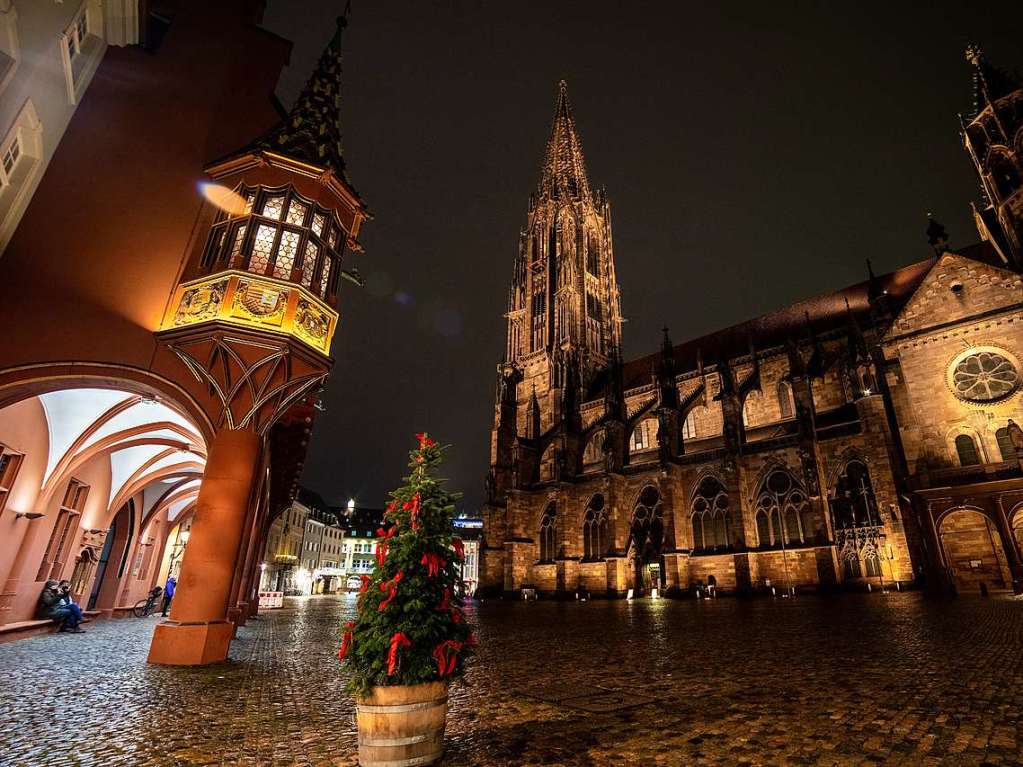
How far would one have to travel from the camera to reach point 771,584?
22.4m

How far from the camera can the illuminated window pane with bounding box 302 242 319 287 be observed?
9.69 metres

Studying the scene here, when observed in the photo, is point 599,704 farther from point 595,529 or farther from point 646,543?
point 595,529

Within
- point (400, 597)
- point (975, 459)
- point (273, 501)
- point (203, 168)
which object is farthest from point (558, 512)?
point (400, 597)

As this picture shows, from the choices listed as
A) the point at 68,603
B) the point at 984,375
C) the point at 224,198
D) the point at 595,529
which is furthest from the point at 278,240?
the point at 595,529

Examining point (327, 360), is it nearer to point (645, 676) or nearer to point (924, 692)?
point (645, 676)

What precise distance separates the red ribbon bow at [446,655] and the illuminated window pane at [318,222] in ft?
29.5

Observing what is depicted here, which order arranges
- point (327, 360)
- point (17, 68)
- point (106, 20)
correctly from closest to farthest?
point (17, 68) → point (106, 20) → point (327, 360)

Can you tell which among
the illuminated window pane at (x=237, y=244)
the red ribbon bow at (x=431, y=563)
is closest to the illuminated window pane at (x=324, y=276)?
the illuminated window pane at (x=237, y=244)

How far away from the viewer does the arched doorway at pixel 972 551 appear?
16375 mm

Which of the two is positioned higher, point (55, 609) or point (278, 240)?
point (278, 240)

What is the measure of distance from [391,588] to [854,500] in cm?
2430

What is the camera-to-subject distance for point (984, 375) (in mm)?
19562

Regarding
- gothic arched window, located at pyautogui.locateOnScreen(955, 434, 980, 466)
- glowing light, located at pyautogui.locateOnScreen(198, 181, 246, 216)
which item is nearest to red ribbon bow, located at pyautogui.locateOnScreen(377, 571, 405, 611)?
glowing light, located at pyautogui.locateOnScreen(198, 181, 246, 216)

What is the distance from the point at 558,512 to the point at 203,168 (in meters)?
26.7
